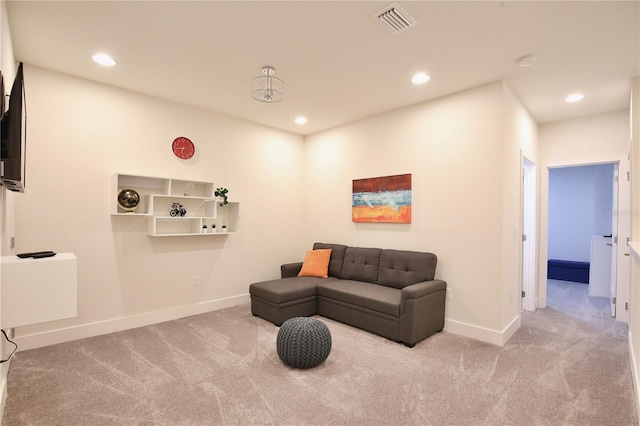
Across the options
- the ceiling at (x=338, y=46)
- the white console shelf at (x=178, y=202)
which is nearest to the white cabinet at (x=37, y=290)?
the ceiling at (x=338, y=46)

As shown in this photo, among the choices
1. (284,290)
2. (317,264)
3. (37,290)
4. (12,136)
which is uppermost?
(12,136)

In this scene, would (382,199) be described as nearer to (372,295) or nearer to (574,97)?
(372,295)

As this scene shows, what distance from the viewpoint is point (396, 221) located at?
4.14 m

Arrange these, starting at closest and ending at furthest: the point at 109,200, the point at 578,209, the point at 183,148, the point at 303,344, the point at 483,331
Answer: the point at 303,344 < the point at 483,331 < the point at 109,200 < the point at 183,148 < the point at 578,209

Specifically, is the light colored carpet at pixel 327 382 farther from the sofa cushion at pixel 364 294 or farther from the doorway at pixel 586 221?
the doorway at pixel 586 221

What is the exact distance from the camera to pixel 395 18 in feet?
7.48

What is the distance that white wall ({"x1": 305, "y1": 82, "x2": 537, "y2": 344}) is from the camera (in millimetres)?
3299

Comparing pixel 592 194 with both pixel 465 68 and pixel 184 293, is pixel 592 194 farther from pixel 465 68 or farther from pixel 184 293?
pixel 184 293

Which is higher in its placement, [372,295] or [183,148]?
[183,148]

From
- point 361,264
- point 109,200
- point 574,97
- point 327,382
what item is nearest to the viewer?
point 327,382

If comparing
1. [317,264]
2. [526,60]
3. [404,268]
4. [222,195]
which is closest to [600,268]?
[404,268]

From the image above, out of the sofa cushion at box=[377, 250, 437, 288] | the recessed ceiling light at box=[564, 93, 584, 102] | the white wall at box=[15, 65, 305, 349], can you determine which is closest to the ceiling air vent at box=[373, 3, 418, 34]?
the sofa cushion at box=[377, 250, 437, 288]

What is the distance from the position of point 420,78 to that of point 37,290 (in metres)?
3.40

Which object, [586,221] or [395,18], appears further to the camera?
[586,221]
